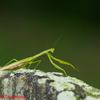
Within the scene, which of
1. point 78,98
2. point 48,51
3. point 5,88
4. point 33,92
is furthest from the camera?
point 48,51

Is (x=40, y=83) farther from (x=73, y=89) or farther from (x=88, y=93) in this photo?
(x=88, y=93)

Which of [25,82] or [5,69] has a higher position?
[5,69]

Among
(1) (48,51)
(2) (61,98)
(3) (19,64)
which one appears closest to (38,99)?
(2) (61,98)

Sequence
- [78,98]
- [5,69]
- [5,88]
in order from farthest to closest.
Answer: [5,69]
[5,88]
[78,98]

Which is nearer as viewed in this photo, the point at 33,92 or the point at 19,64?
the point at 33,92

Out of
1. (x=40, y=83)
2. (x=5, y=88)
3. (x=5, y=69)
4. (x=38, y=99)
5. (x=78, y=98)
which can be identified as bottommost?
(x=78, y=98)

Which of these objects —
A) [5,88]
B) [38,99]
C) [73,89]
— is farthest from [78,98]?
[5,88]
